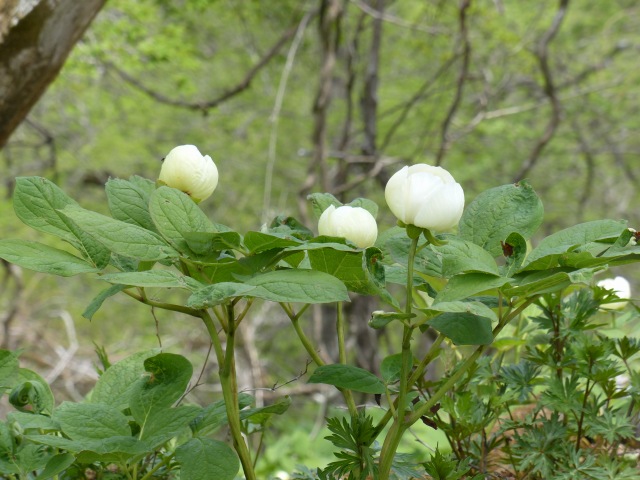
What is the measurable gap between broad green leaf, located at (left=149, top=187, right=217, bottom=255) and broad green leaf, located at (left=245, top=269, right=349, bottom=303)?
0.24 feet

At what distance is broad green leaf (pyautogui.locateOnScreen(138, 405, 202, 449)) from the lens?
1.94ft

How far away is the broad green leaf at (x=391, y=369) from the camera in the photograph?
2.19 feet

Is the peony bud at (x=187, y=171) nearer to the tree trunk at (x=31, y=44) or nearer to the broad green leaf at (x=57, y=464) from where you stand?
the broad green leaf at (x=57, y=464)

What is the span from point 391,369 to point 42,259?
32cm

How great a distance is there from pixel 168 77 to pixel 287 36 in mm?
3686

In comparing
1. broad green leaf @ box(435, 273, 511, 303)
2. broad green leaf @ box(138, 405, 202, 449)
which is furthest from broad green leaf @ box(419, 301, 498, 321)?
broad green leaf @ box(138, 405, 202, 449)

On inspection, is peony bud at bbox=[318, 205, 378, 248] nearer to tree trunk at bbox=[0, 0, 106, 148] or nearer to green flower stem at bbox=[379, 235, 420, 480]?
green flower stem at bbox=[379, 235, 420, 480]

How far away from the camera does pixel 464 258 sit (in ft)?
1.78

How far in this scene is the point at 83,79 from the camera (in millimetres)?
6051

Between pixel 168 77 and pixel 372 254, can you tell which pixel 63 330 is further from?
pixel 372 254

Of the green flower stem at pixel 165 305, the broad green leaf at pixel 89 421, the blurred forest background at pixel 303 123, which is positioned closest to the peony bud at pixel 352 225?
the green flower stem at pixel 165 305

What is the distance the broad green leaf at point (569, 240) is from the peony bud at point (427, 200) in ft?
0.24

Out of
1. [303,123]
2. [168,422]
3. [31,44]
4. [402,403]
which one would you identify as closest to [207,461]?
[168,422]

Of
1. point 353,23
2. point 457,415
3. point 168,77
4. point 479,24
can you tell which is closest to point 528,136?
point 479,24
